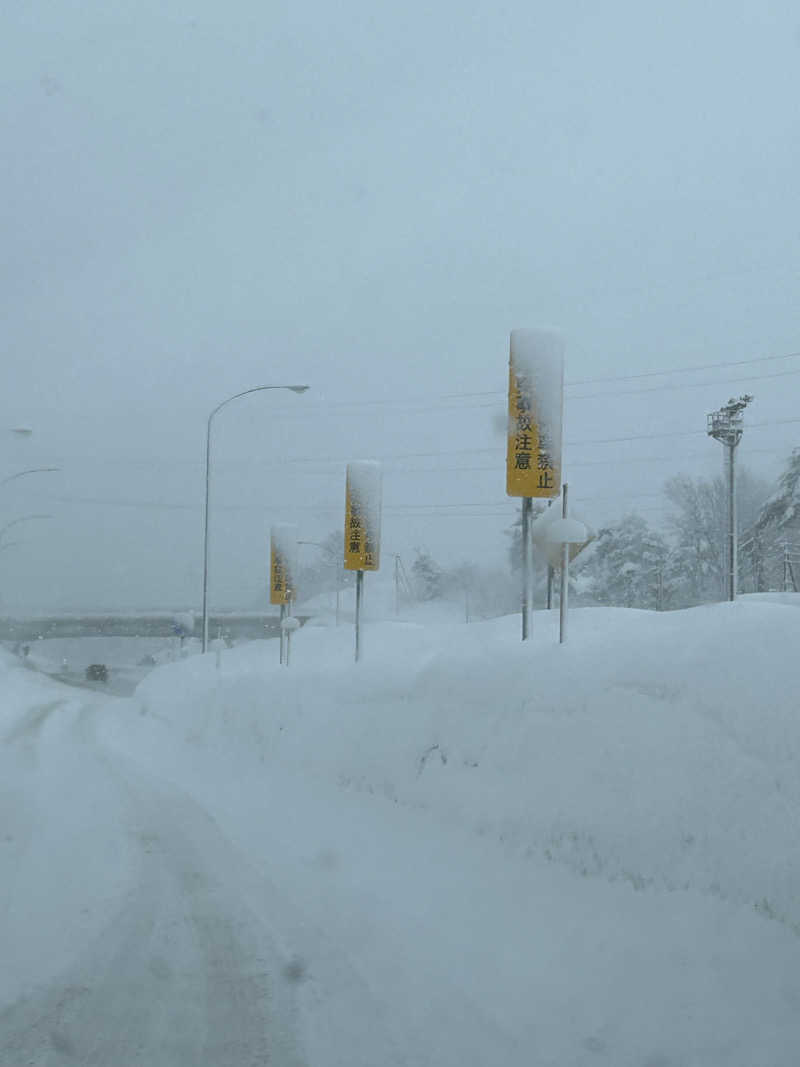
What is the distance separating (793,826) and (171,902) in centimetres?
486

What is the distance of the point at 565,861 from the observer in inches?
331

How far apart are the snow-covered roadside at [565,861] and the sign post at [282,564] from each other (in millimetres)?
19527

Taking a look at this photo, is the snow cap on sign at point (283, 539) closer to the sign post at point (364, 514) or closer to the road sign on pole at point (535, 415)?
the sign post at point (364, 514)

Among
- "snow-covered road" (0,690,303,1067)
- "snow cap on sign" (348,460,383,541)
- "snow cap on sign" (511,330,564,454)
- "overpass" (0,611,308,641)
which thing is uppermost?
"snow cap on sign" (511,330,564,454)

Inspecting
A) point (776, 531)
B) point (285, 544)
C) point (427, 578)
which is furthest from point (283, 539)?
point (427, 578)

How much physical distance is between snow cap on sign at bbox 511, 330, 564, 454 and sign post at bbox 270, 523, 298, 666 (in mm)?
19967

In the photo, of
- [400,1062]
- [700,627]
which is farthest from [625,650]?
[400,1062]

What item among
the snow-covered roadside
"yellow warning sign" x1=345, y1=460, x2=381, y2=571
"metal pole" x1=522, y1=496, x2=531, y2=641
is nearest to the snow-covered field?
the snow-covered roadside

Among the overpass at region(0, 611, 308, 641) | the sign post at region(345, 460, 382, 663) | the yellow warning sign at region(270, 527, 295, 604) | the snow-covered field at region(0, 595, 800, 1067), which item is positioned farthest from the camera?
the overpass at region(0, 611, 308, 641)

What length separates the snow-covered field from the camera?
18.6ft

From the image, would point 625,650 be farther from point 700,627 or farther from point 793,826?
point 793,826

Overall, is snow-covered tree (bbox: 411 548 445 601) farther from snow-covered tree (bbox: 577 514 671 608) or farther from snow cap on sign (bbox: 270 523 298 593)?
snow cap on sign (bbox: 270 523 298 593)

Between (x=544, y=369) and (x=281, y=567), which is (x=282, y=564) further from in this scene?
(x=544, y=369)

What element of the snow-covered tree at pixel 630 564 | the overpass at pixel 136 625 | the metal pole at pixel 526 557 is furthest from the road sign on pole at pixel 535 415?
the overpass at pixel 136 625
